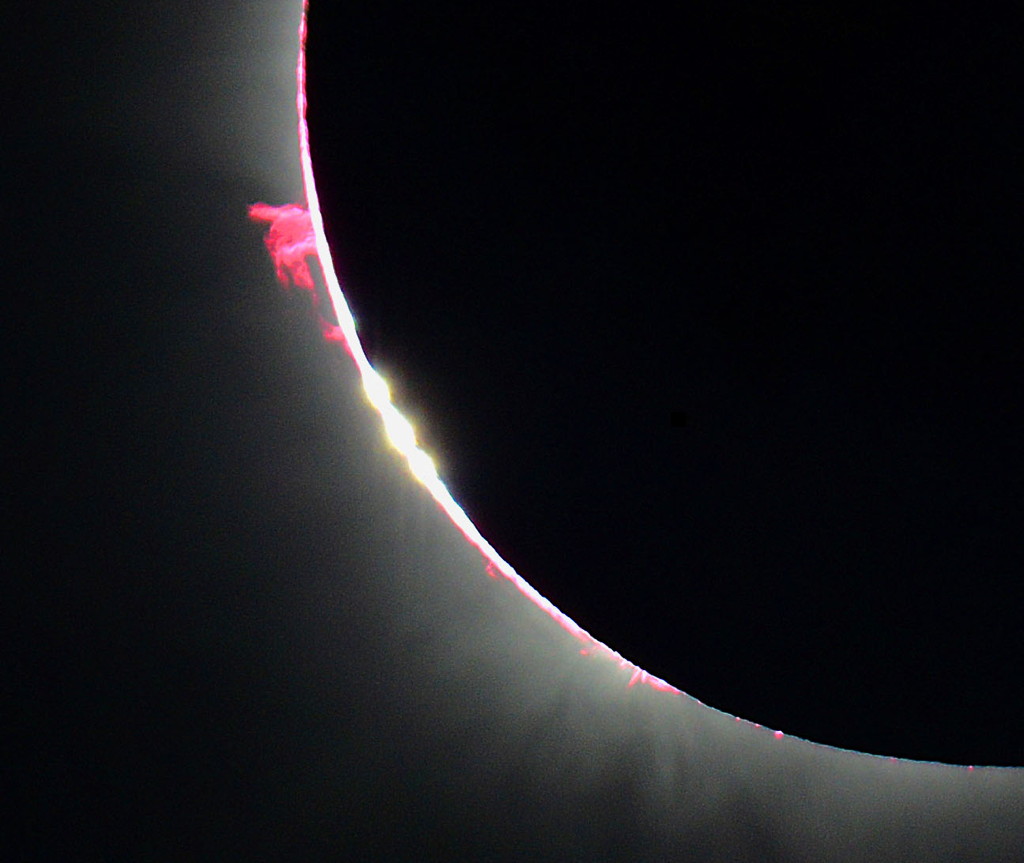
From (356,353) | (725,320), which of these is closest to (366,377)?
(356,353)

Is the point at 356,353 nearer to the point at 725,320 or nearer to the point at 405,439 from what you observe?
the point at 405,439

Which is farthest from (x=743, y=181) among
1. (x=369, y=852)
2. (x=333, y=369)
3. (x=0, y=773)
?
(x=0, y=773)

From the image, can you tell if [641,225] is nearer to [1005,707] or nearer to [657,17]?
[657,17]

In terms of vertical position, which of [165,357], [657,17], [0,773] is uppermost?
[657,17]
